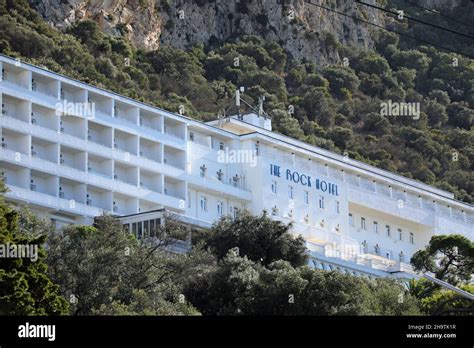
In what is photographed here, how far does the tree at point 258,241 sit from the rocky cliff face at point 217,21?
55295mm

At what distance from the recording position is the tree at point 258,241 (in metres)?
63.7

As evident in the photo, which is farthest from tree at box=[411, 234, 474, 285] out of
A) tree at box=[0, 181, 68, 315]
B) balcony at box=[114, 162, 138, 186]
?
tree at box=[0, 181, 68, 315]

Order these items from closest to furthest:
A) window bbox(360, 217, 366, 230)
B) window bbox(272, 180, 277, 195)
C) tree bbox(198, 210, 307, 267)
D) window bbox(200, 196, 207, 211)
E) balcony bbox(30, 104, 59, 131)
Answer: tree bbox(198, 210, 307, 267) < balcony bbox(30, 104, 59, 131) < window bbox(200, 196, 207, 211) < window bbox(272, 180, 277, 195) < window bbox(360, 217, 366, 230)

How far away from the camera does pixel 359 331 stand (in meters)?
18.3

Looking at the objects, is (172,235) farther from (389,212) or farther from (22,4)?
(22,4)

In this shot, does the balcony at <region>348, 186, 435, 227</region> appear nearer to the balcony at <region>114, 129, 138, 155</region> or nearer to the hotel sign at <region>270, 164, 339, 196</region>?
the hotel sign at <region>270, 164, 339, 196</region>

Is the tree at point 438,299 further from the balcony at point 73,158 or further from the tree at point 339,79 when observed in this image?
the tree at point 339,79

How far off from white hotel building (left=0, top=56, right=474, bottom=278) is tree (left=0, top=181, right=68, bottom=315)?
2083 centimetres

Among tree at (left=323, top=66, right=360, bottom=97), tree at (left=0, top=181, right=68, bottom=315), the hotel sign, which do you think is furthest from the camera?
tree at (left=323, top=66, right=360, bottom=97)

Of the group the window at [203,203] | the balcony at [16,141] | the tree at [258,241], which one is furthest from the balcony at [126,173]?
the tree at [258,241]

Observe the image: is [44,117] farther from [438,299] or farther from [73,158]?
[438,299]

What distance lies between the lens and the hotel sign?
263ft

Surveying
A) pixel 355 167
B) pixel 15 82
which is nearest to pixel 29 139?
pixel 15 82

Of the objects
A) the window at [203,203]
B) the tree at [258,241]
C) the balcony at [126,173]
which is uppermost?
the balcony at [126,173]
